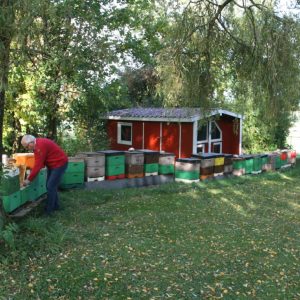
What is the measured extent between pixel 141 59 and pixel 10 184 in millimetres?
Result: 9761

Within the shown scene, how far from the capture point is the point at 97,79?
12703 mm

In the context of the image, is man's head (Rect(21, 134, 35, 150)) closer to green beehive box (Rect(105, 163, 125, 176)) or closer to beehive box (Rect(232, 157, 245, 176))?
green beehive box (Rect(105, 163, 125, 176))

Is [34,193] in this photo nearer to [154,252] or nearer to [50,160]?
[50,160]

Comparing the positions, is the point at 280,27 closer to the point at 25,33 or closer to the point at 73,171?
the point at 25,33

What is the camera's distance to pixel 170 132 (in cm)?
1580

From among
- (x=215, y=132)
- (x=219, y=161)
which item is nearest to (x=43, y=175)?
(x=219, y=161)

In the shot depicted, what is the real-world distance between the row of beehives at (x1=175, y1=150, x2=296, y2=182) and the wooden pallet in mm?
5189

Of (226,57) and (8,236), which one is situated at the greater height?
(226,57)

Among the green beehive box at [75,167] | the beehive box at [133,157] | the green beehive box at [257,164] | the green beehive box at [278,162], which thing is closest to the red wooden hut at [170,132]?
the green beehive box at [257,164]

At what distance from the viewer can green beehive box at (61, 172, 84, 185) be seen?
31.7 feet

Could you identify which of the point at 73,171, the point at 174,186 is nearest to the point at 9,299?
the point at 73,171

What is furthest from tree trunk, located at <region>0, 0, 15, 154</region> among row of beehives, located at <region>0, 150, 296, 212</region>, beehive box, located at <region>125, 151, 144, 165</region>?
beehive box, located at <region>125, 151, 144, 165</region>

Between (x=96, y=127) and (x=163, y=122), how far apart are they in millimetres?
2812

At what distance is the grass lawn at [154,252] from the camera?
4441 millimetres
